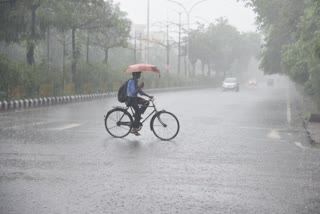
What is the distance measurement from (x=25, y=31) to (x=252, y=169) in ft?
74.4

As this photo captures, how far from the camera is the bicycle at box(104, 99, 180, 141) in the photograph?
12539 mm

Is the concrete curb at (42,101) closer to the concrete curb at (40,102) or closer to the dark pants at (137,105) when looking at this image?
the concrete curb at (40,102)

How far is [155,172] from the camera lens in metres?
8.18

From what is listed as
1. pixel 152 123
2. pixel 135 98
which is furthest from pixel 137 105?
pixel 152 123

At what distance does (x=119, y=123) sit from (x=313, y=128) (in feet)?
18.7

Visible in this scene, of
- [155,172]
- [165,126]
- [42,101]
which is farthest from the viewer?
[42,101]

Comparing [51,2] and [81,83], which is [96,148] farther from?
[81,83]

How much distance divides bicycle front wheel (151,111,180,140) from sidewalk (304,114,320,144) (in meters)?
3.21

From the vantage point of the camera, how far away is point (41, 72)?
2748cm

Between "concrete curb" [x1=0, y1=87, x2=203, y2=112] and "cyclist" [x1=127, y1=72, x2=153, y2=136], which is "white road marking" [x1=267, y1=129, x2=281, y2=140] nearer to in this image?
"cyclist" [x1=127, y1=72, x2=153, y2=136]

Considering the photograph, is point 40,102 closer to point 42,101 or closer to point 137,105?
point 42,101

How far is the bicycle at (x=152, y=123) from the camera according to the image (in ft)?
41.1

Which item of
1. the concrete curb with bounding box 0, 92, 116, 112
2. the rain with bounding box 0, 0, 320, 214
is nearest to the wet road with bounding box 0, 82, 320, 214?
the rain with bounding box 0, 0, 320, 214

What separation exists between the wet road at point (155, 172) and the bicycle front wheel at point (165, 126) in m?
0.28
